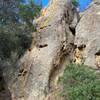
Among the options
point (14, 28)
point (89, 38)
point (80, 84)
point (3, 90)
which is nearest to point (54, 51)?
point (89, 38)

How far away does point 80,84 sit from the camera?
1200 centimetres

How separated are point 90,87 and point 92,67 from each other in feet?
8.14

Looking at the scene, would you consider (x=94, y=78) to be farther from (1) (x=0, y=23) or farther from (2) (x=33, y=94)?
(1) (x=0, y=23)

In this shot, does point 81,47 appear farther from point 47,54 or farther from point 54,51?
point 47,54

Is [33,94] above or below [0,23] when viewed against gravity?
below

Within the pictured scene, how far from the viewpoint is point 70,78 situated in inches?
494

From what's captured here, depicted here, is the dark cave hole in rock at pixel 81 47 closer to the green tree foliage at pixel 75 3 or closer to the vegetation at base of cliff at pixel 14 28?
the vegetation at base of cliff at pixel 14 28

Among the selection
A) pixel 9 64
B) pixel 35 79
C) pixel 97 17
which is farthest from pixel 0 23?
pixel 97 17

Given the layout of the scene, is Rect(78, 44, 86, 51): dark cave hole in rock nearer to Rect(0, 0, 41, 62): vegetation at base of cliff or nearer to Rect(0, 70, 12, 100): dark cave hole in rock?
Rect(0, 0, 41, 62): vegetation at base of cliff

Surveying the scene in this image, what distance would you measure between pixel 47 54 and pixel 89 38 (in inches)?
84.1

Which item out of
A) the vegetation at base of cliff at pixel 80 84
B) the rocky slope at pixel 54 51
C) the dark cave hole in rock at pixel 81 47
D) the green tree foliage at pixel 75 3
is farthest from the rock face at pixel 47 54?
the vegetation at base of cliff at pixel 80 84

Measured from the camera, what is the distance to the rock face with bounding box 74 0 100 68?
14.5 m

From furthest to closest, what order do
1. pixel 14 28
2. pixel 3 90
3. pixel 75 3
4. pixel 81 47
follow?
1. pixel 75 3
2. pixel 3 90
3. pixel 14 28
4. pixel 81 47

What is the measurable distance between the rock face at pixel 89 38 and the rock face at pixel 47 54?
31.0 inches
